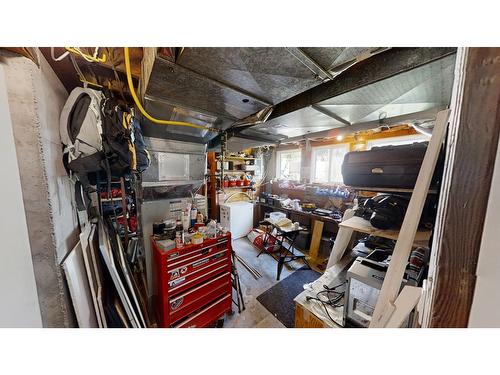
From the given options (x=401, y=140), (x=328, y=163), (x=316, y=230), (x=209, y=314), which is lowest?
(x=209, y=314)

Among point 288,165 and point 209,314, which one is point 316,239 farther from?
point 209,314

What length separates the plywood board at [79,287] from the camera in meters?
0.82

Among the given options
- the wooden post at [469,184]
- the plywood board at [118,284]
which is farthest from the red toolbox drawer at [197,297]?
the wooden post at [469,184]

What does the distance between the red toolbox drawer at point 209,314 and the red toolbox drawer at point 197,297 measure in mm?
54

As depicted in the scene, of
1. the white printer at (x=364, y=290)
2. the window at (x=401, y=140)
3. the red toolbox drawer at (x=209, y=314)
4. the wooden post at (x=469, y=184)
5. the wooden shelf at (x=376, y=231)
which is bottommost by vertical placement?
the red toolbox drawer at (x=209, y=314)

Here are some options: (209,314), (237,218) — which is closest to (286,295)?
(209,314)

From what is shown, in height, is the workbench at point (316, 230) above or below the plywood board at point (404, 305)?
below

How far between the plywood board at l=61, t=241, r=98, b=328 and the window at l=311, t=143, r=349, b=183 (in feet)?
12.8

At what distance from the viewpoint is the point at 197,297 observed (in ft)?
5.17

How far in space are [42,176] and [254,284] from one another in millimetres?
2429

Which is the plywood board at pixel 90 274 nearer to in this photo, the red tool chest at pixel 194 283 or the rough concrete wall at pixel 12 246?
the rough concrete wall at pixel 12 246

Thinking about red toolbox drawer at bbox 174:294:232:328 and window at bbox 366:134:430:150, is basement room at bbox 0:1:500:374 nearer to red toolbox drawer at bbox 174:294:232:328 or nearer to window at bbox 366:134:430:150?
red toolbox drawer at bbox 174:294:232:328

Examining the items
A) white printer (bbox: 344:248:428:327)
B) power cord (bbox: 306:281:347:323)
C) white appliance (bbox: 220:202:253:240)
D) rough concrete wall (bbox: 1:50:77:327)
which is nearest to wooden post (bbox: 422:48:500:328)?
white printer (bbox: 344:248:428:327)
